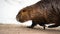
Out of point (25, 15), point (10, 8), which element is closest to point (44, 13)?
point (25, 15)

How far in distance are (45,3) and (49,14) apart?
0.33 ft

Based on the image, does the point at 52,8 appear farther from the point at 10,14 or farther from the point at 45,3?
the point at 10,14

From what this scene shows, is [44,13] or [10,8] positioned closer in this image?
[44,13]

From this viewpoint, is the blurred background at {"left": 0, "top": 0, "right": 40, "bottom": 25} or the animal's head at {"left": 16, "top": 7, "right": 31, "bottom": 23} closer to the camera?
the animal's head at {"left": 16, "top": 7, "right": 31, "bottom": 23}

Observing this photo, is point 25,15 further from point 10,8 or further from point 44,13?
point 10,8

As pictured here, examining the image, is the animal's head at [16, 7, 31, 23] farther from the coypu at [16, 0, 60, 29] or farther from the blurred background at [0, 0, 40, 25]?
the blurred background at [0, 0, 40, 25]

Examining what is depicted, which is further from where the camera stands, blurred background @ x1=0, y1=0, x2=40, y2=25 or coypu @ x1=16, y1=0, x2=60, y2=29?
blurred background @ x1=0, y1=0, x2=40, y2=25

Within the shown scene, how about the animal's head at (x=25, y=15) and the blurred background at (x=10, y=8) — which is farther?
the blurred background at (x=10, y=8)

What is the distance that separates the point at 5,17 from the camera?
1.99 metres

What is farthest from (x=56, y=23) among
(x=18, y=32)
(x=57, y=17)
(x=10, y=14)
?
(x=10, y=14)

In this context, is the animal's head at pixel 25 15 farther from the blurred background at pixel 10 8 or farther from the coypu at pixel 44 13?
the blurred background at pixel 10 8

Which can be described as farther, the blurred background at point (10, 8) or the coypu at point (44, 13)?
the blurred background at point (10, 8)

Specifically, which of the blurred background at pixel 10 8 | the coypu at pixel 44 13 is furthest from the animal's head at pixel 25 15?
the blurred background at pixel 10 8

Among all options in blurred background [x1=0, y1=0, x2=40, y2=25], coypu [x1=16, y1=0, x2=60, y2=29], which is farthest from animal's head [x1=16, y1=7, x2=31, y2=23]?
blurred background [x1=0, y1=0, x2=40, y2=25]
